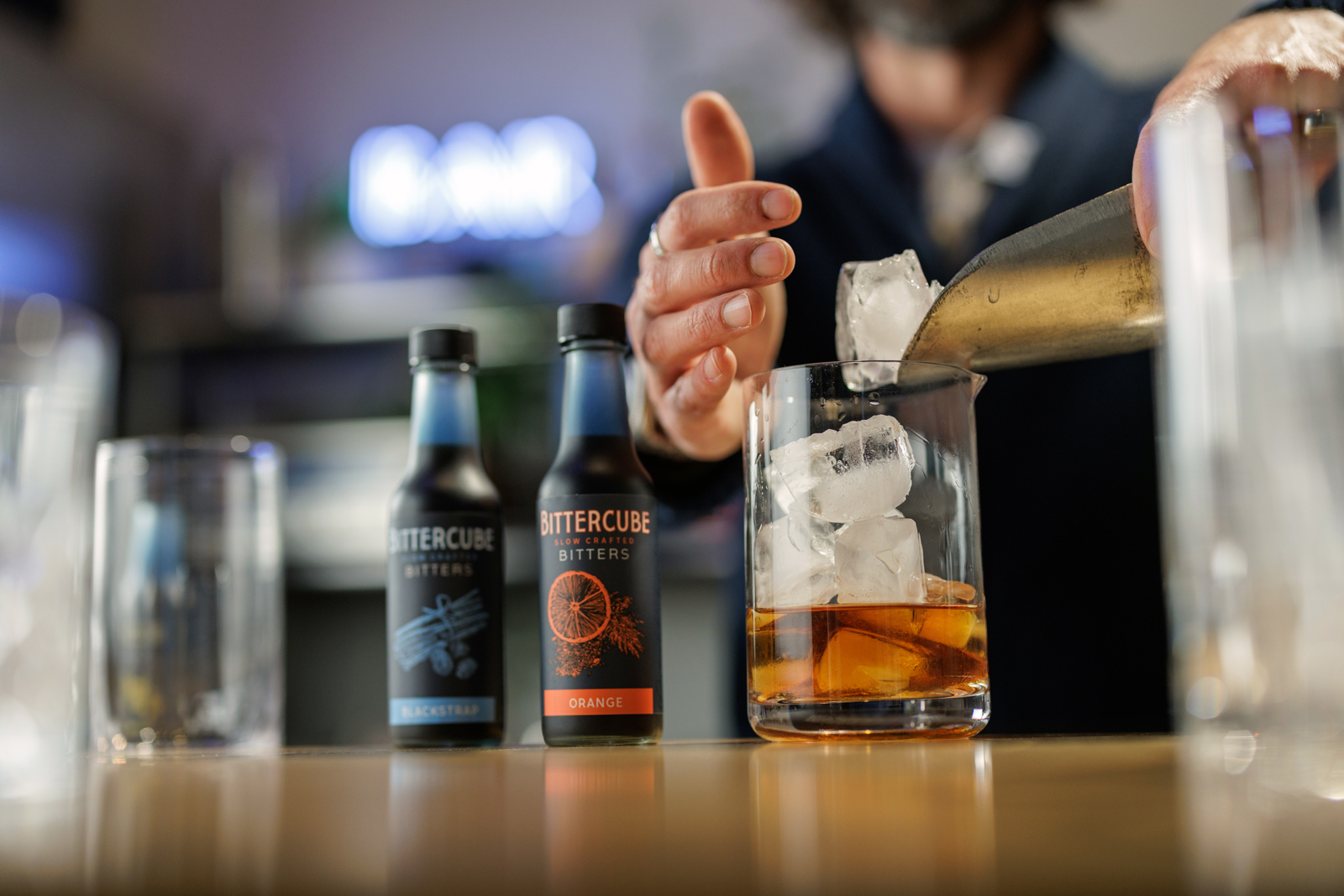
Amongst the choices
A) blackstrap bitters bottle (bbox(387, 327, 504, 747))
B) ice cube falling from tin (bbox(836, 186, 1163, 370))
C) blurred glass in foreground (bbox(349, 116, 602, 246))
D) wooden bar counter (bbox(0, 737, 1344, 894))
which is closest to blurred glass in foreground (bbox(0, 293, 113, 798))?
wooden bar counter (bbox(0, 737, 1344, 894))

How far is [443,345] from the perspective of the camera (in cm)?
76

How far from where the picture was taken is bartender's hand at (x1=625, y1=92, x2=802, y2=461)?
72cm

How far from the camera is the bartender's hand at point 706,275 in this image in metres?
0.72

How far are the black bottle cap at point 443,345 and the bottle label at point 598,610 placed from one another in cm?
15

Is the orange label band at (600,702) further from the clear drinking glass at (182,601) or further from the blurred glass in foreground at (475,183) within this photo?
the blurred glass in foreground at (475,183)

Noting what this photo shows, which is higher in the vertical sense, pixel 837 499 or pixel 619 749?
pixel 837 499

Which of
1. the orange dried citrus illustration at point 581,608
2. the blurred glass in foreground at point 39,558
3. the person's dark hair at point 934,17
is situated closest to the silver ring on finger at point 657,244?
the orange dried citrus illustration at point 581,608

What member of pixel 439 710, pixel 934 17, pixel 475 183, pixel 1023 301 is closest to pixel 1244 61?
pixel 1023 301

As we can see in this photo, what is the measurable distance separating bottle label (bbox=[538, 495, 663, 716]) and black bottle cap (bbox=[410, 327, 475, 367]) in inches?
5.9

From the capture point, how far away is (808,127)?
3041mm

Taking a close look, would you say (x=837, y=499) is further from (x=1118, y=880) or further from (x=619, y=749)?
(x=1118, y=880)

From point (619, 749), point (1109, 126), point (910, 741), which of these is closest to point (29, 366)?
point (619, 749)

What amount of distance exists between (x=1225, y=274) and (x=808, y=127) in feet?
9.32

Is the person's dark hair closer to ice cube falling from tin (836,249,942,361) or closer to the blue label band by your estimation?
ice cube falling from tin (836,249,942,361)
